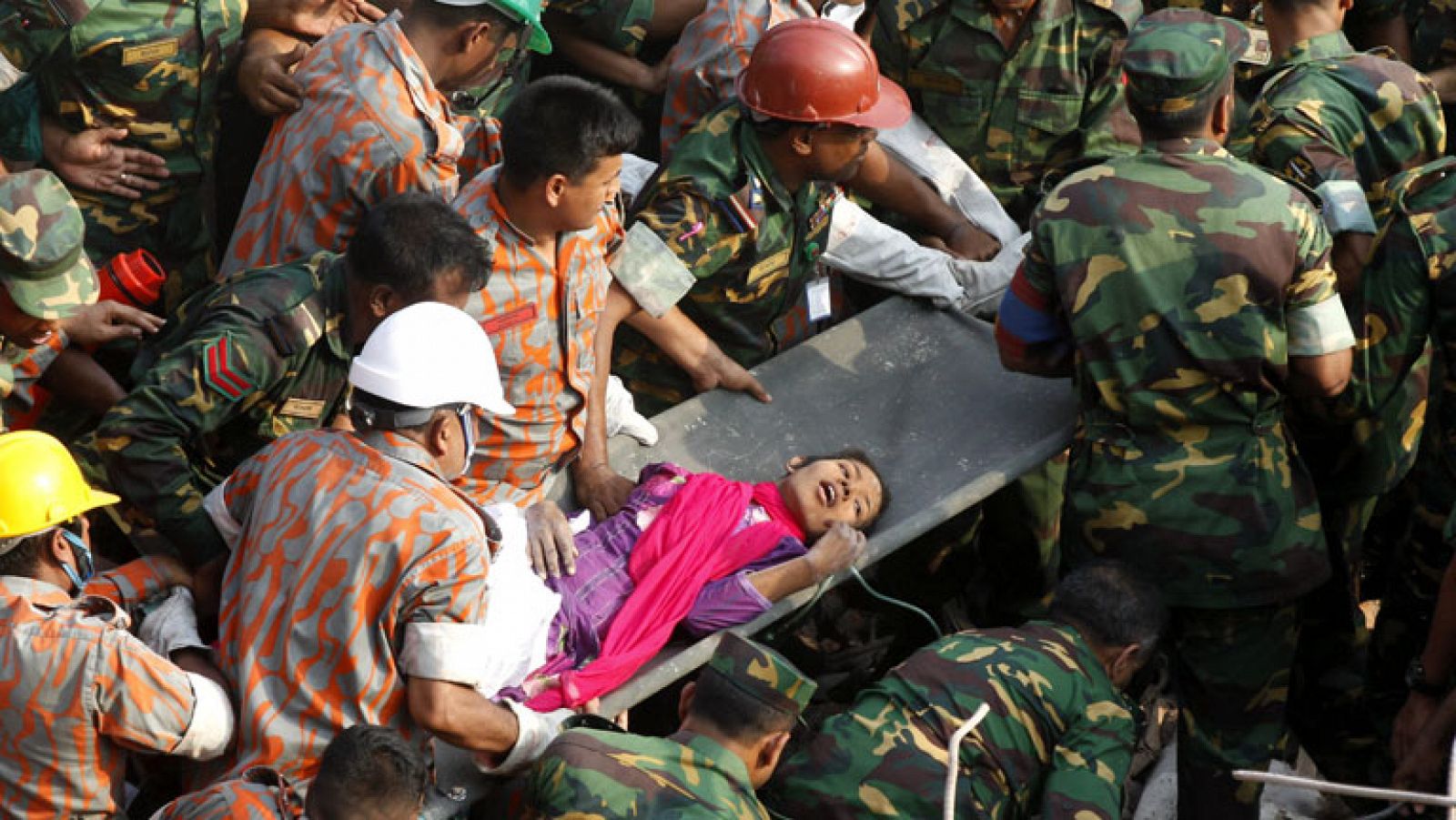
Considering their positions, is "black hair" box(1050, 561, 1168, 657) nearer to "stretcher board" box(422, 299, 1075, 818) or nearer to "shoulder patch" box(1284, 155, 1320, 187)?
"stretcher board" box(422, 299, 1075, 818)

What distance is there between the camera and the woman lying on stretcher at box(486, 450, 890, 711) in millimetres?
4617

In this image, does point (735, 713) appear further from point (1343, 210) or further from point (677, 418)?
point (1343, 210)

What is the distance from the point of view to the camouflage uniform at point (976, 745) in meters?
4.21

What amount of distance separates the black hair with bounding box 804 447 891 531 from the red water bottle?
2.00 metres

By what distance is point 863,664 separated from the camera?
575 centimetres

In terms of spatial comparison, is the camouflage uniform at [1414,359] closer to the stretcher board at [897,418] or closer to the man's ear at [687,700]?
the stretcher board at [897,418]

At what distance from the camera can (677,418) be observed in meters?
5.53

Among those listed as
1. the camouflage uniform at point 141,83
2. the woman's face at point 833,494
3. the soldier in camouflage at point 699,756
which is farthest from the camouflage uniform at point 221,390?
the woman's face at point 833,494

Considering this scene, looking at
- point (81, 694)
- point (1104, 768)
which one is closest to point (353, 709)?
point (81, 694)

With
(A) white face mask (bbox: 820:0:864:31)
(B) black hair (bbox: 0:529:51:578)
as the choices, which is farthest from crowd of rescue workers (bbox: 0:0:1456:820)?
(A) white face mask (bbox: 820:0:864:31)

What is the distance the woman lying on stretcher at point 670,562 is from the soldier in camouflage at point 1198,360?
0.72m

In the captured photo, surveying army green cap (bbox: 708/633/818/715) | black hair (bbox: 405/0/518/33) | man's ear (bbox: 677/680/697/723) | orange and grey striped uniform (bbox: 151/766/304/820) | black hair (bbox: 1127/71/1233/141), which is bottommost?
man's ear (bbox: 677/680/697/723)

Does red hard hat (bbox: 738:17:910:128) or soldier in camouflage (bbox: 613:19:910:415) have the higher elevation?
red hard hat (bbox: 738:17:910:128)

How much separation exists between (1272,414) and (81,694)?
309cm
